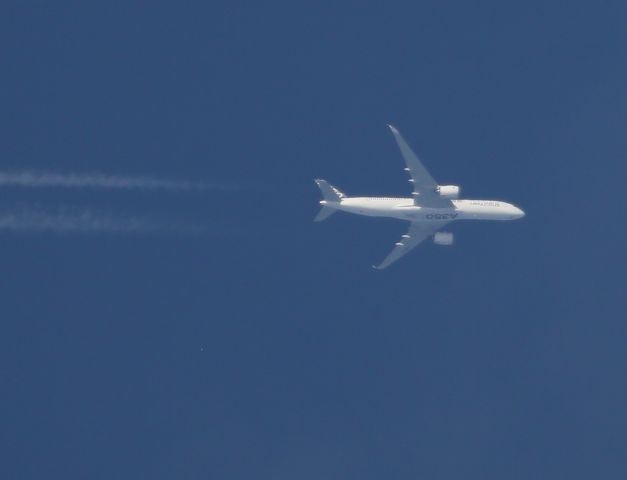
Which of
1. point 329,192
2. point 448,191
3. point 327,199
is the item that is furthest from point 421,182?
point 327,199

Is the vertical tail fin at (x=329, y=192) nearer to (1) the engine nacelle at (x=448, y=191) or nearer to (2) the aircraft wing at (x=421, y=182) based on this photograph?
(2) the aircraft wing at (x=421, y=182)

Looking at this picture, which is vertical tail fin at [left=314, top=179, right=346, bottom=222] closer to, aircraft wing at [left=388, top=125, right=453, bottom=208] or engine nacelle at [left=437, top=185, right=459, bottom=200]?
aircraft wing at [left=388, top=125, right=453, bottom=208]

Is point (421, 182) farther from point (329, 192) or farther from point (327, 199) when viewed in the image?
point (327, 199)

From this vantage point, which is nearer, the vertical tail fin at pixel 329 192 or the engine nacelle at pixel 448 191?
the vertical tail fin at pixel 329 192

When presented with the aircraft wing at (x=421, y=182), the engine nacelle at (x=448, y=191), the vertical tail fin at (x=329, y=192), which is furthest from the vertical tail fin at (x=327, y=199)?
the engine nacelle at (x=448, y=191)
